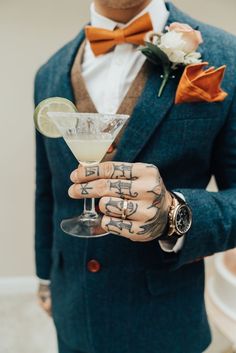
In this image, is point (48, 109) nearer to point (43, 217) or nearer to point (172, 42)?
point (172, 42)

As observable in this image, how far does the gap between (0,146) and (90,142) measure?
172 cm

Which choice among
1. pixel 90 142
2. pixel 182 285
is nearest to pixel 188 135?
pixel 90 142

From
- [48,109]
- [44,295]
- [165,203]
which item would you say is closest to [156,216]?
[165,203]

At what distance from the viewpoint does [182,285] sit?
905 mm

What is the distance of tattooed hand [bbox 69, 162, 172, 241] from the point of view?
2.11 ft

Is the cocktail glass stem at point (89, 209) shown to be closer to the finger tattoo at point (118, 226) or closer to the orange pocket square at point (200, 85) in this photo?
the finger tattoo at point (118, 226)

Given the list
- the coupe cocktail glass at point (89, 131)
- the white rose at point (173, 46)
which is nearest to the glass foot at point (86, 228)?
the coupe cocktail glass at point (89, 131)

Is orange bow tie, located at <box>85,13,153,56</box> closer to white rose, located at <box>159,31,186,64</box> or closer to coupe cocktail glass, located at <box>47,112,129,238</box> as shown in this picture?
white rose, located at <box>159,31,186,64</box>

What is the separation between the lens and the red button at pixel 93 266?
905 mm

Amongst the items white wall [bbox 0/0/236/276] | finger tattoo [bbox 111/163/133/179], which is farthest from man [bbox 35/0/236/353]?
white wall [bbox 0/0/236/276]

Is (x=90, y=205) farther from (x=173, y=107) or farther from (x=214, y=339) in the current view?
(x=214, y=339)

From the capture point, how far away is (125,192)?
25.3 inches

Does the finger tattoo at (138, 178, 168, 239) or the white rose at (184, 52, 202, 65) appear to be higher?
the white rose at (184, 52, 202, 65)

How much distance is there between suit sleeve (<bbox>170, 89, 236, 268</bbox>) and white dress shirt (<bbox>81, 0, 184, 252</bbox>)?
9.8 inches
